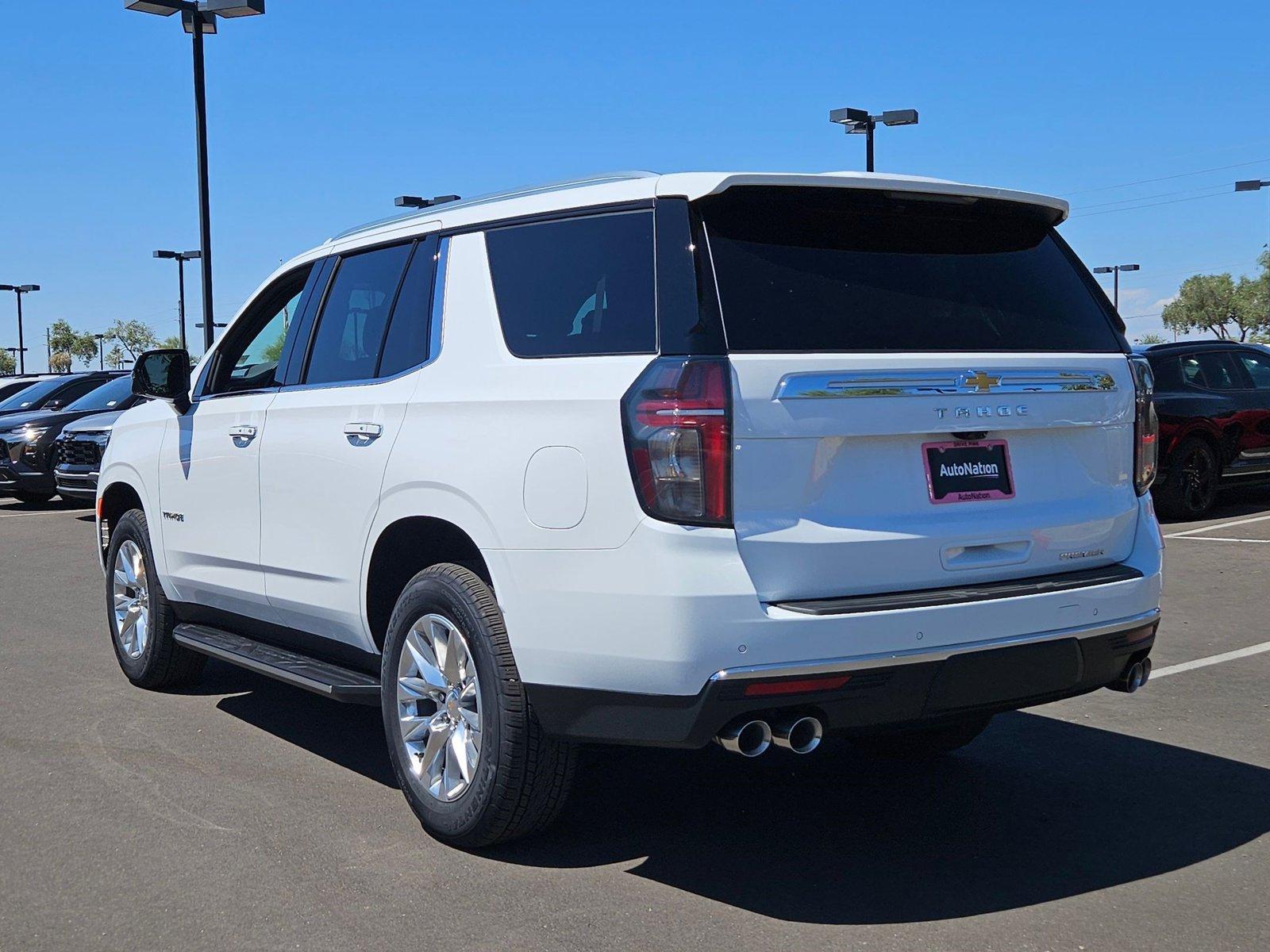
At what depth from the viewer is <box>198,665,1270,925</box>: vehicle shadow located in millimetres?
3988

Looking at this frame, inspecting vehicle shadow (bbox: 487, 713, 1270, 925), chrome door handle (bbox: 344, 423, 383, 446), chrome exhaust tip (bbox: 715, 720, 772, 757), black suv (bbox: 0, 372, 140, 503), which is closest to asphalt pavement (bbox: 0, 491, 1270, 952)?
vehicle shadow (bbox: 487, 713, 1270, 925)

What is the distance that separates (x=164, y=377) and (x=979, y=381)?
393 centimetres

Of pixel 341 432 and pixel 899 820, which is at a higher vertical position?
pixel 341 432

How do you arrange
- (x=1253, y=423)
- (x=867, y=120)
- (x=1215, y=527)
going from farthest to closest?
(x=867, y=120), (x=1253, y=423), (x=1215, y=527)

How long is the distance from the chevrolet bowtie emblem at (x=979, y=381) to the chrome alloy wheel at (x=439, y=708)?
5.44ft

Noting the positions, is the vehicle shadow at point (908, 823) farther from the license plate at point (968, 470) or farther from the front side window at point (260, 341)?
the front side window at point (260, 341)

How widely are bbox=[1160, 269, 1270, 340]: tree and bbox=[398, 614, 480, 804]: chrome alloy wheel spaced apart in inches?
4436

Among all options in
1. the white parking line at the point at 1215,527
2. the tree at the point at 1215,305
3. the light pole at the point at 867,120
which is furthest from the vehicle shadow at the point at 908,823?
the tree at the point at 1215,305

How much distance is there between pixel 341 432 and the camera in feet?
16.1

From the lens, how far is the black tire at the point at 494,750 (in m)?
4.03

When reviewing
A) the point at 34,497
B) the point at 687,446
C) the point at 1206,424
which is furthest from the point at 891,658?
the point at 34,497

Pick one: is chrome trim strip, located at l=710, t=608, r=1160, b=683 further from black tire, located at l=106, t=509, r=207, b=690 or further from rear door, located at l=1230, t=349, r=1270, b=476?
rear door, located at l=1230, t=349, r=1270, b=476

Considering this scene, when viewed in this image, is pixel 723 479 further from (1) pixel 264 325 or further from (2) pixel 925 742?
(1) pixel 264 325

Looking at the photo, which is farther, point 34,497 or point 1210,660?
point 34,497
